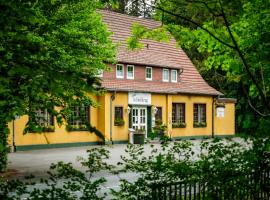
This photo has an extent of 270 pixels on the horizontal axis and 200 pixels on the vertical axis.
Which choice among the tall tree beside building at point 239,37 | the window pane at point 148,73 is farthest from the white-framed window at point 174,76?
the tall tree beside building at point 239,37

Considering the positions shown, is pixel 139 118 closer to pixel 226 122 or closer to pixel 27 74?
pixel 226 122

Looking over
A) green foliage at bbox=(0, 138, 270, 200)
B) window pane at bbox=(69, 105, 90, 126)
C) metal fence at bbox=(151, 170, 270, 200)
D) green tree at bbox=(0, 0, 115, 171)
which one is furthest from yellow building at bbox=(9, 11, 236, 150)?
green tree at bbox=(0, 0, 115, 171)

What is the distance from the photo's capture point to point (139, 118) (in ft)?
107

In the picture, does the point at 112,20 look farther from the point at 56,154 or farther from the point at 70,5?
the point at 70,5

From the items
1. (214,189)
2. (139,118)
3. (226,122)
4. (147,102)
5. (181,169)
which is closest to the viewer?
(181,169)

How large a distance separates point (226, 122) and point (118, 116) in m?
12.3

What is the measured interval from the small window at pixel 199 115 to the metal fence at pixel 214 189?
97.8 feet

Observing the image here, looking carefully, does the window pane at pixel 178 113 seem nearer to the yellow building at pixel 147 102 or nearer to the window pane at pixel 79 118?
the yellow building at pixel 147 102

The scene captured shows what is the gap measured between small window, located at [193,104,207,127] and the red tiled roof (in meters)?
1.27

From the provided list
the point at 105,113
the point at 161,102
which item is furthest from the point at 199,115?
the point at 105,113

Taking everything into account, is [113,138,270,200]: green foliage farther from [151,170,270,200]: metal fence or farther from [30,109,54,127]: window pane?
[30,109,54,127]: window pane

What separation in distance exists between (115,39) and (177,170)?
2876 centimetres

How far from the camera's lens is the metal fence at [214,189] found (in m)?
5.69

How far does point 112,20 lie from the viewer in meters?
35.2
